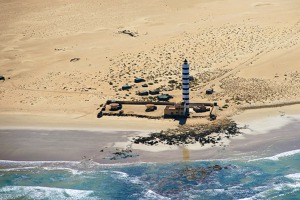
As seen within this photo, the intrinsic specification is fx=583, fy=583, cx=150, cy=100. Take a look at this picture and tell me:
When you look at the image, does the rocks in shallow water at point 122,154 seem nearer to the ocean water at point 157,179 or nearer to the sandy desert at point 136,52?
the ocean water at point 157,179

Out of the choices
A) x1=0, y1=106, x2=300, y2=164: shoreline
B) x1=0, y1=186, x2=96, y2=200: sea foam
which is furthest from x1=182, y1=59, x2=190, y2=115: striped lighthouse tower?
x1=0, y1=186, x2=96, y2=200: sea foam

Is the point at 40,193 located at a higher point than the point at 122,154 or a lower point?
lower

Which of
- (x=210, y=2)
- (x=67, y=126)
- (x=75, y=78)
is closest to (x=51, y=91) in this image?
(x=75, y=78)

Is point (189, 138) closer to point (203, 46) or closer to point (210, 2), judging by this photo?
point (203, 46)

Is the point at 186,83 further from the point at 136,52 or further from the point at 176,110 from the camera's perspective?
the point at 136,52

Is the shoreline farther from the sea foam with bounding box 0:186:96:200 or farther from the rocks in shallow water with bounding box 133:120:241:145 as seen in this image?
the sea foam with bounding box 0:186:96:200

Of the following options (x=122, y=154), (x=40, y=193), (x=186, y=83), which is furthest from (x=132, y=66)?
(x=40, y=193)
